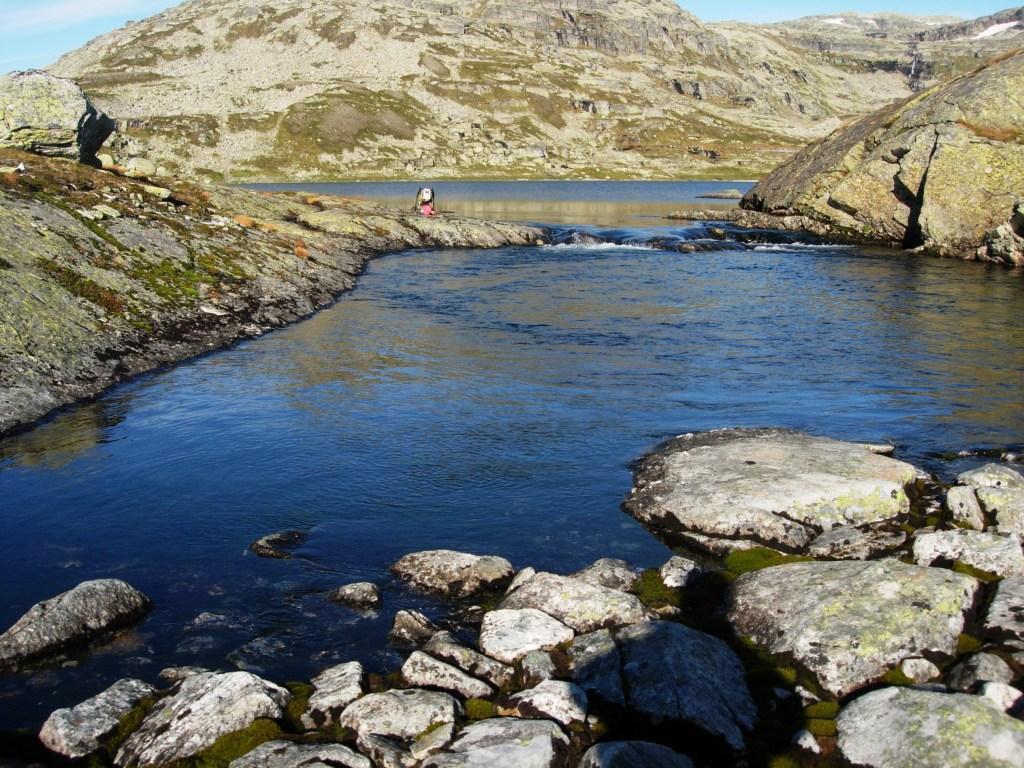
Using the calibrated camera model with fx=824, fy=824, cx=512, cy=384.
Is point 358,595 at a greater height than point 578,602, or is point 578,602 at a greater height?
point 578,602

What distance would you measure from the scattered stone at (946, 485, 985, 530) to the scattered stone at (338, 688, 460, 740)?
398 inches

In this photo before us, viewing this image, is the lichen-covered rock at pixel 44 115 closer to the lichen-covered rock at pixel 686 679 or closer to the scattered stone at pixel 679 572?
the scattered stone at pixel 679 572

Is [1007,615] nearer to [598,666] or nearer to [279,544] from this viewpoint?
[598,666]

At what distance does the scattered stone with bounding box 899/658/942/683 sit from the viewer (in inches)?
400

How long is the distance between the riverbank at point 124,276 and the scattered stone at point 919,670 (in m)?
20.5

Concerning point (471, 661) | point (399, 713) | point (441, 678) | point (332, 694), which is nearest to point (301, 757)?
point (399, 713)

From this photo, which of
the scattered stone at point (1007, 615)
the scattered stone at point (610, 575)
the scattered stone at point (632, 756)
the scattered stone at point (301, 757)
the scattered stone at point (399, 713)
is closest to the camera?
the scattered stone at point (632, 756)

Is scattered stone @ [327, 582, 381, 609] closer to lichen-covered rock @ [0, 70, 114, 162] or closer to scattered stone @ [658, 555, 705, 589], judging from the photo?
scattered stone @ [658, 555, 705, 589]

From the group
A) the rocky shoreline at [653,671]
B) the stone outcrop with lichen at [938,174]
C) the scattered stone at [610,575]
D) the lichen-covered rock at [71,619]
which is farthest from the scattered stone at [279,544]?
the stone outcrop with lichen at [938,174]

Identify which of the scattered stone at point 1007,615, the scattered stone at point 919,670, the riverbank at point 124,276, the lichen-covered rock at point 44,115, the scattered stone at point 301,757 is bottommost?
the scattered stone at point 919,670

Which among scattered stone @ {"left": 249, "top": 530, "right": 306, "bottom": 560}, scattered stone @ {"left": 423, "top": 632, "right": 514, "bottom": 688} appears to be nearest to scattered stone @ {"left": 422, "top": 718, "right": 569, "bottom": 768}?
scattered stone @ {"left": 423, "top": 632, "right": 514, "bottom": 688}

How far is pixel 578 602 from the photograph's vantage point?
12078 mm

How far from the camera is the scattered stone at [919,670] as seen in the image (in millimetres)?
10172

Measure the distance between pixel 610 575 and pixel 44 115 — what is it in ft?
137
